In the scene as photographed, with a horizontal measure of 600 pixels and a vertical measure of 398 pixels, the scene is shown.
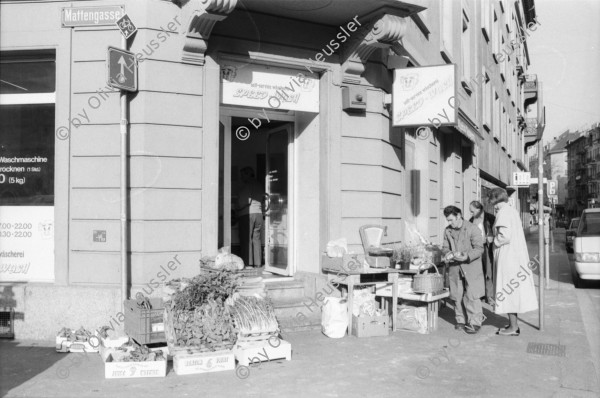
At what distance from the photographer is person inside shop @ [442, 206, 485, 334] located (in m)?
7.41

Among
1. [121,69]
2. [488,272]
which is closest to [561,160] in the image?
[488,272]

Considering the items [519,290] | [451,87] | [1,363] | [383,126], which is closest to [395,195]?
[383,126]

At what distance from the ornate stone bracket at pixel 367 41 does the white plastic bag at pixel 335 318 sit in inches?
135

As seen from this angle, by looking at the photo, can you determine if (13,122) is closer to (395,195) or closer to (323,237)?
(323,237)

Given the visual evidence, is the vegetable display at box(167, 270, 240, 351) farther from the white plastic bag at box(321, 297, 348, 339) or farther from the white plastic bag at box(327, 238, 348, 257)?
the white plastic bag at box(327, 238, 348, 257)

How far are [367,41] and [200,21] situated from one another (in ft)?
8.23

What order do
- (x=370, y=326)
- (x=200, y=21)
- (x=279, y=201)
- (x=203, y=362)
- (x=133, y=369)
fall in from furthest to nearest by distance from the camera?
(x=279, y=201) → (x=370, y=326) → (x=200, y=21) → (x=203, y=362) → (x=133, y=369)

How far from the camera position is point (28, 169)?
23.7 ft

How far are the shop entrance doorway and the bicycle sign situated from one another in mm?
1985

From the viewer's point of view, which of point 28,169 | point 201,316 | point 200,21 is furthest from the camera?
point 28,169

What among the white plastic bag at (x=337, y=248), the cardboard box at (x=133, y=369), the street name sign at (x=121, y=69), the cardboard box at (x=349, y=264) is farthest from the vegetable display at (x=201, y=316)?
the street name sign at (x=121, y=69)

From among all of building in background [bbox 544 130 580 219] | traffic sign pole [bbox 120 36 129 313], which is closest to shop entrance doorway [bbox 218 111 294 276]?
traffic sign pole [bbox 120 36 129 313]

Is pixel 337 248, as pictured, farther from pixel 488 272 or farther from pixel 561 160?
pixel 561 160

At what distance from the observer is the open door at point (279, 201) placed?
8.86 metres
